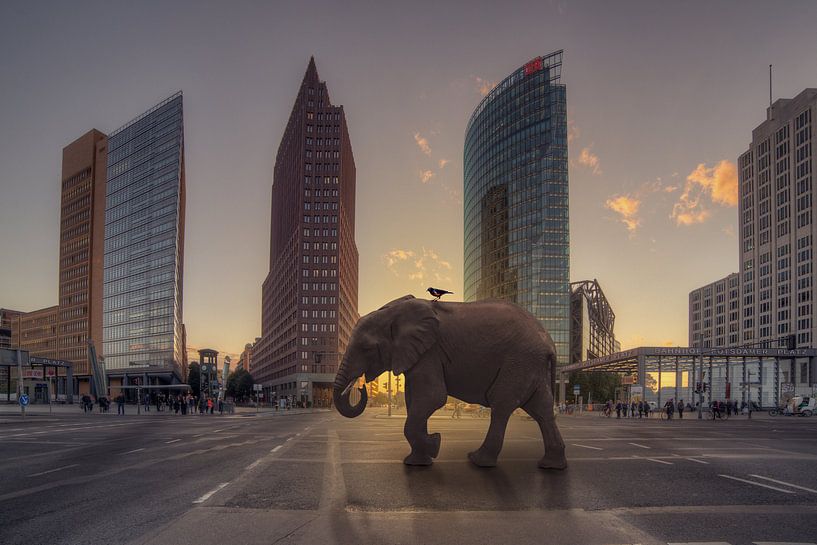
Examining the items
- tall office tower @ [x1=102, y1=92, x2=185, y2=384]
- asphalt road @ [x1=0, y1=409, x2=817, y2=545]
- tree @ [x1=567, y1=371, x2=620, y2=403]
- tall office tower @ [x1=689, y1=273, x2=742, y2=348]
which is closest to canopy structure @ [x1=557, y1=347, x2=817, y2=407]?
tree @ [x1=567, y1=371, x2=620, y2=403]

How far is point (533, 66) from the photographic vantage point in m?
137

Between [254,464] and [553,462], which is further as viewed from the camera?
[254,464]

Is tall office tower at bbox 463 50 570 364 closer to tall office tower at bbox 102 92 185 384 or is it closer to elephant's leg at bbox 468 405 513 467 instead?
tall office tower at bbox 102 92 185 384

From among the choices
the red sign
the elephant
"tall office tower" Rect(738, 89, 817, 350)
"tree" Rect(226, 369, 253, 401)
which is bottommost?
"tree" Rect(226, 369, 253, 401)

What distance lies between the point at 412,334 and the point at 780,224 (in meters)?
132

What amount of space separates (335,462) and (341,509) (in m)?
4.91

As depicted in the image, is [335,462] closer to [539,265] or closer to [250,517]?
[250,517]

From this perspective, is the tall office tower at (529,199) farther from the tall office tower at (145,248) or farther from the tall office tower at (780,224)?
the tall office tower at (145,248)

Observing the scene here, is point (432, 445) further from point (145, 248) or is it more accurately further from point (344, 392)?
point (145, 248)

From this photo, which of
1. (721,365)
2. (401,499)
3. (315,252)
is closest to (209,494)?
(401,499)

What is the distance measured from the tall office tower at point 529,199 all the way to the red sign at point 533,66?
0.23 metres

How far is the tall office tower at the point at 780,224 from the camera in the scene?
110375 mm

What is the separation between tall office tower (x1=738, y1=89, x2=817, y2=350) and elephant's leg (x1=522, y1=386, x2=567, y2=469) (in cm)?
11980

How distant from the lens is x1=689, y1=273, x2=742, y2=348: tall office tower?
→ 14875cm
